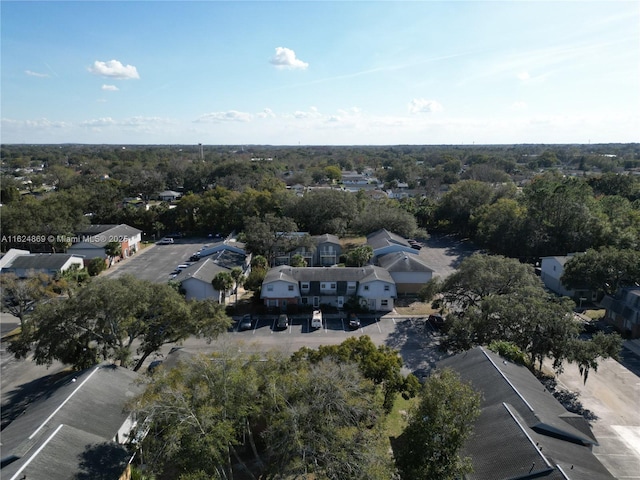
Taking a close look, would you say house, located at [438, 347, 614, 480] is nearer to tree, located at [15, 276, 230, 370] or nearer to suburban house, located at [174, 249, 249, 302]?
tree, located at [15, 276, 230, 370]

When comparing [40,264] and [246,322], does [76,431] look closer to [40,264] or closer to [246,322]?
[246,322]

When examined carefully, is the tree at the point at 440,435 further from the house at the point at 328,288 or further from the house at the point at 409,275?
the house at the point at 409,275

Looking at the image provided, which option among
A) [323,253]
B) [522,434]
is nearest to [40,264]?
[323,253]

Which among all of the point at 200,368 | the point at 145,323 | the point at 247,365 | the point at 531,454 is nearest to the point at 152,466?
the point at 200,368

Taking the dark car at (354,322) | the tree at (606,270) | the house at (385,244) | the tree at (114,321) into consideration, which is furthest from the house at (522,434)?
the house at (385,244)

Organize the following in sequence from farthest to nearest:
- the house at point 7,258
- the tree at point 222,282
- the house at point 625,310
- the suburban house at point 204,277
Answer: the house at point 7,258 → the suburban house at point 204,277 → the tree at point 222,282 → the house at point 625,310

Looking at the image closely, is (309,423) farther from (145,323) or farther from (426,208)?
(426,208)

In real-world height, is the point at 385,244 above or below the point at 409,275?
above
